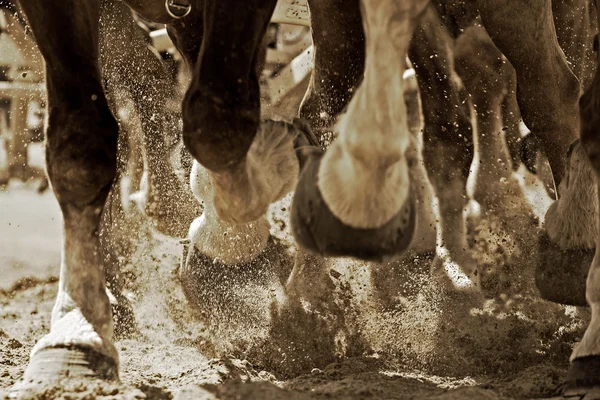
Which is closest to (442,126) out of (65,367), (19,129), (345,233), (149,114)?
(149,114)

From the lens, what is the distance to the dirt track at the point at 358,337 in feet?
9.80

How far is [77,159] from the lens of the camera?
2842 mm

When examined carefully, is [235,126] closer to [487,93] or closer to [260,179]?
[260,179]

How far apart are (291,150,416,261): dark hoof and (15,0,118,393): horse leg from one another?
0.65 metres

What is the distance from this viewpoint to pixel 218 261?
3.65 metres

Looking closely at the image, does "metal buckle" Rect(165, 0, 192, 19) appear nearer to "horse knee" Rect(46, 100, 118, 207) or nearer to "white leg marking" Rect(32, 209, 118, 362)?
"horse knee" Rect(46, 100, 118, 207)

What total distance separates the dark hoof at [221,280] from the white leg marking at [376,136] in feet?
4.33

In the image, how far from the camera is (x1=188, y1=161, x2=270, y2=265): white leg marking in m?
3.57

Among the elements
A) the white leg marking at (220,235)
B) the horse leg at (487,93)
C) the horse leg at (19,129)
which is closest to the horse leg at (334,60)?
the white leg marking at (220,235)

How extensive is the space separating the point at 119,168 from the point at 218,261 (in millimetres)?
946

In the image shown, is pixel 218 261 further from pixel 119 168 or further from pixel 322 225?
pixel 322 225

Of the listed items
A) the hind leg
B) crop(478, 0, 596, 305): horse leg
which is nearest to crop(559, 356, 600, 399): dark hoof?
crop(478, 0, 596, 305): horse leg

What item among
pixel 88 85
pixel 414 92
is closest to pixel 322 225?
pixel 88 85

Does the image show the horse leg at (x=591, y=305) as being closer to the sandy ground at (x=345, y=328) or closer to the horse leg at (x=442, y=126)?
the sandy ground at (x=345, y=328)
